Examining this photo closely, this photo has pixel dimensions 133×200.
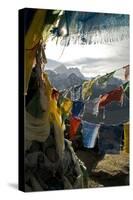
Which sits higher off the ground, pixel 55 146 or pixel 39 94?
pixel 39 94

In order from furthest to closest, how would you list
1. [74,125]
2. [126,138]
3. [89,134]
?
[126,138] < [89,134] < [74,125]

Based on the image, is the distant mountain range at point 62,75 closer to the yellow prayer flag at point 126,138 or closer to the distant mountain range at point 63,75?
the distant mountain range at point 63,75

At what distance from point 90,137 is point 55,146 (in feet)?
1.40

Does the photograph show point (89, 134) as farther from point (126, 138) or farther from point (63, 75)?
point (63, 75)

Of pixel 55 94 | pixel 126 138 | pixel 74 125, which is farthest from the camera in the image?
pixel 126 138

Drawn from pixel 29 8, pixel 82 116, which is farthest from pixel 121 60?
pixel 29 8

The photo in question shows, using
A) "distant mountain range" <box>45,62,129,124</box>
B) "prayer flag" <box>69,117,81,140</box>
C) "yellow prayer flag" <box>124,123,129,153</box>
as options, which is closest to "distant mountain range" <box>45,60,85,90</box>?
"distant mountain range" <box>45,62,129,124</box>

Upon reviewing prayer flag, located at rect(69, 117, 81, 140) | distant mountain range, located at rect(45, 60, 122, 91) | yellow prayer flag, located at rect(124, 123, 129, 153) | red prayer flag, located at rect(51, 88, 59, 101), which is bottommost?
yellow prayer flag, located at rect(124, 123, 129, 153)

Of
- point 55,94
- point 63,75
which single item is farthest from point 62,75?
point 55,94

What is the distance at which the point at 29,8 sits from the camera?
6.44 metres

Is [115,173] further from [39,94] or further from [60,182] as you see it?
[39,94]

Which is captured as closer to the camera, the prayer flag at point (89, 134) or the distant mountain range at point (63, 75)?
the distant mountain range at point (63, 75)

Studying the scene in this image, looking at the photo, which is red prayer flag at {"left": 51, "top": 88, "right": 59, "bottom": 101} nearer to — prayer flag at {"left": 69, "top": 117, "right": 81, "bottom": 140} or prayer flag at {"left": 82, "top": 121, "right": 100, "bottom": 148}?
prayer flag at {"left": 69, "top": 117, "right": 81, "bottom": 140}

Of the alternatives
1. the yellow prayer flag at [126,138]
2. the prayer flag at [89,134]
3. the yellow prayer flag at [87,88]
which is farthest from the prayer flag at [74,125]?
the yellow prayer flag at [126,138]
